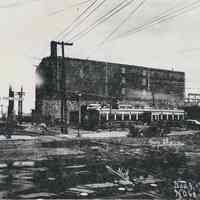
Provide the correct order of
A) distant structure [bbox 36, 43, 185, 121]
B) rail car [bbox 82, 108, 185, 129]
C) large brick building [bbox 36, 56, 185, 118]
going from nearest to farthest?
rail car [bbox 82, 108, 185, 129], distant structure [bbox 36, 43, 185, 121], large brick building [bbox 36, 56, 185, 118]

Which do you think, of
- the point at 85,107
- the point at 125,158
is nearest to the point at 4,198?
the point at 125,158

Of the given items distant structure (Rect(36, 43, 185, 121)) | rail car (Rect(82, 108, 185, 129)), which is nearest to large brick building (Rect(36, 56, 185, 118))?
distant structure (Rect(36, 43, 185, 121))

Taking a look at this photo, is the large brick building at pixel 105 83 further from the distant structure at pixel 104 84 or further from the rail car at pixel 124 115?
the rail car at pixel 124 115

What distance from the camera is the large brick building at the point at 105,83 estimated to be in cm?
5678

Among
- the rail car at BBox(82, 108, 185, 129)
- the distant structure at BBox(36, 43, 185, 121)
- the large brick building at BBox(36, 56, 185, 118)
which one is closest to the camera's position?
the rail car at BBox(82, 108, 185, 129)

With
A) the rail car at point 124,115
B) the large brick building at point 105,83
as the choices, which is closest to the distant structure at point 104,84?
the large brick building at point 105,83

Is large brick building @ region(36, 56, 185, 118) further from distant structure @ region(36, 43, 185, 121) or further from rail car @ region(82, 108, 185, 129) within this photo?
rail car @ region(82, 108, 185, 129)

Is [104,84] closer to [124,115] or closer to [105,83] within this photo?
[105,83]

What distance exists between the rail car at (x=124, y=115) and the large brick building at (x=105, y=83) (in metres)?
3.50

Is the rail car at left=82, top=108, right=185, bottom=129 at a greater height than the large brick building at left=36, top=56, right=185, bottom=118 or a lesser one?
lesser

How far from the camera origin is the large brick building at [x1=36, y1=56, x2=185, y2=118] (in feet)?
186

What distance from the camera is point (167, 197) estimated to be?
8586mm

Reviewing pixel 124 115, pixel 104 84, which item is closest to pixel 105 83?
pixel 104 84

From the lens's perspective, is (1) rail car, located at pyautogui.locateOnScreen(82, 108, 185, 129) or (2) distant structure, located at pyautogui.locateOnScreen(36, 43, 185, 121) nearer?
(1) rail car, located at pyautogui.locateOnScreen(82, 108, 185, 129)
